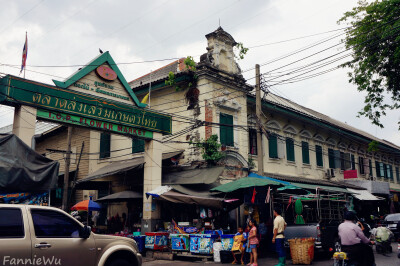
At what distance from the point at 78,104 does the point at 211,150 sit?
6.74 metres

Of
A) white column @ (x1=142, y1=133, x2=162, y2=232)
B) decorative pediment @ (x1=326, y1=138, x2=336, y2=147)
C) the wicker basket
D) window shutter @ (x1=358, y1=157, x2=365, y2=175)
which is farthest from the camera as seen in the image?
window shutter @ (x1=358, y1=157, x2=365, y2=175)

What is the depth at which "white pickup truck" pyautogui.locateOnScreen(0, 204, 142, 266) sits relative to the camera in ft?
20.8

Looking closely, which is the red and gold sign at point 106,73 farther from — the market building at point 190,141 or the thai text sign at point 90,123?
the thai text sign at point 90,123

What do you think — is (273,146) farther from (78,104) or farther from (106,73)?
(78,104)

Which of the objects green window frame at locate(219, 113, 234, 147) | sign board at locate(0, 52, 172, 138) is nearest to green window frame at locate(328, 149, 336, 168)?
green window frame at locate(219, 113, 234, 147)

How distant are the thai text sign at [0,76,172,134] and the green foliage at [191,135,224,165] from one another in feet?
6.44

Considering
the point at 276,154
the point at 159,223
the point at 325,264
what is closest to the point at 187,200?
the point at 159,223

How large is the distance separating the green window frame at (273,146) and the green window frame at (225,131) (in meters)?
3.78

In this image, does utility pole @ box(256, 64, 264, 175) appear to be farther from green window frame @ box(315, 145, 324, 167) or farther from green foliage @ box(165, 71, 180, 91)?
green window frame @ box(315, 145, 324, 167)

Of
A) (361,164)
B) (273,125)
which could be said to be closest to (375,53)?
(273,125)

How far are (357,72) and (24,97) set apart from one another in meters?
17.9

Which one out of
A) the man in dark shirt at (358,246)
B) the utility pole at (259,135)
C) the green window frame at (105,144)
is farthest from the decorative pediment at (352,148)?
the man in dark shirt at (358,246)

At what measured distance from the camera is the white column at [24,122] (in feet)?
43.9

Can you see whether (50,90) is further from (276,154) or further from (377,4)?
(377,4)
